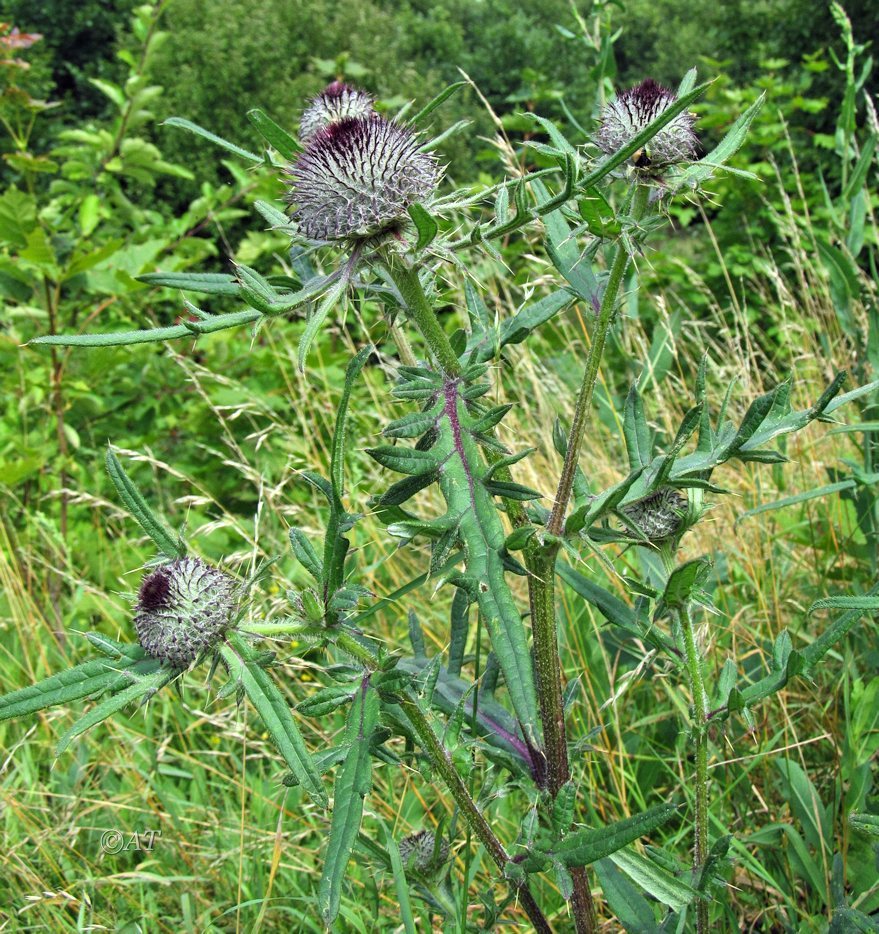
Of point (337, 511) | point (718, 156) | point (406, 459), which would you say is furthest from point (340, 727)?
point (718, 156)

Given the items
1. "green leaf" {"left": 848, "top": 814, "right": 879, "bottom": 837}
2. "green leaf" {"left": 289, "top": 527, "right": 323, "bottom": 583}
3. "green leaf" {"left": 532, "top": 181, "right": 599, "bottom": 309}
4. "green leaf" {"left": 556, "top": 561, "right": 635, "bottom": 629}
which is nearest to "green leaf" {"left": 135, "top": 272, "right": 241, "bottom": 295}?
"green leaf" {"left": 289, "top": 527, "right": 323, "bottom": 583}

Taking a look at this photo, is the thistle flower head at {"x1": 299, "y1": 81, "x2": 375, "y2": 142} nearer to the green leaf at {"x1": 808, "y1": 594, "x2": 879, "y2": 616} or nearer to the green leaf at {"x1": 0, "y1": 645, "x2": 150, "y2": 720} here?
the green leaf at {"x1": 0, "y1": 645, "x2": 150, "y2": 720}

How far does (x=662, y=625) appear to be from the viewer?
9.25ft

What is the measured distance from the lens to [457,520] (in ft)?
3.77

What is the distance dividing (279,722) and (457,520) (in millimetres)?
389

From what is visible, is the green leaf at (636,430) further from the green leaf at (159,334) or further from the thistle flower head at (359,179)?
the green leaf at (159,334)

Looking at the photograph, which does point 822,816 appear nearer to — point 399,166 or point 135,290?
point 399,166

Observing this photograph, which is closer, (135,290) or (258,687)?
(258,687)

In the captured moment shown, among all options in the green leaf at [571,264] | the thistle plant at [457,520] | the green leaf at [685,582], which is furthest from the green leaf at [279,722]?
the green leaf at [571,264]

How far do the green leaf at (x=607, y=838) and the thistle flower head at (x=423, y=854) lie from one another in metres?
0.37

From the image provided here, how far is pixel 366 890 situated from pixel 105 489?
3.03 meters

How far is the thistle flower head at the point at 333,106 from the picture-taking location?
1905 millimetres

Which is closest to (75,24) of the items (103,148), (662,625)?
(103,148)

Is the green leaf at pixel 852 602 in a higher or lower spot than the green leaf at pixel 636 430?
lower
